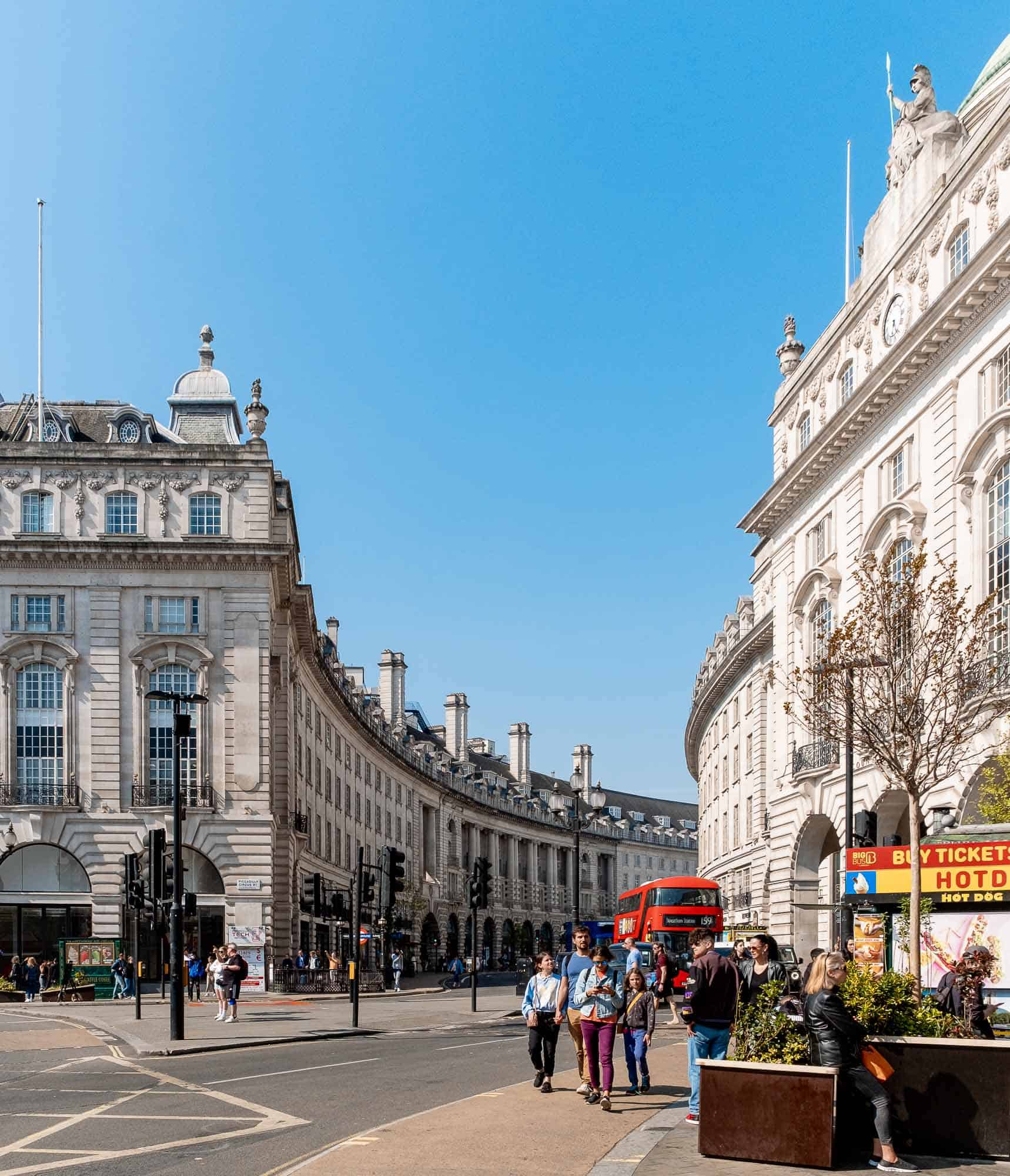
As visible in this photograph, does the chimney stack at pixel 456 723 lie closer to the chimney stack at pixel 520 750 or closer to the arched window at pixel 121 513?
the chimney stack at pixel 520 750

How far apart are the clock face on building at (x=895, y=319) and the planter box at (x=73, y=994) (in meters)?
30.4

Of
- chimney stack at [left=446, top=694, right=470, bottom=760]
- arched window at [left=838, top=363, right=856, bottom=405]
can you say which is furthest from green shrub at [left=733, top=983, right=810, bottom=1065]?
chimney stack at [left=446, top=694, right=470, bottom=760]

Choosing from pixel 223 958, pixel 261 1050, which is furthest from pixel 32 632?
pixel 261 1050

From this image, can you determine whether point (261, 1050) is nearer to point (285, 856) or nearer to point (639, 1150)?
point (639, 1150)

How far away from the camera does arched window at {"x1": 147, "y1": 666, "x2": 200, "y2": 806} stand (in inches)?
2206

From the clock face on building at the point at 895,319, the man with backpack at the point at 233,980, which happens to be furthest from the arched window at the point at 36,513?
the clock face on building at the point at 895,319

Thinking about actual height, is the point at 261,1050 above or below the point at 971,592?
below


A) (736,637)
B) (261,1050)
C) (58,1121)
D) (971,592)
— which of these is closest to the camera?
(58,1121)

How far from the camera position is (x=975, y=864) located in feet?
74.1

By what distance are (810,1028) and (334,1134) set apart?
479cm

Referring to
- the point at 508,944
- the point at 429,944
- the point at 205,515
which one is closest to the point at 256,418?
the point at 205,515

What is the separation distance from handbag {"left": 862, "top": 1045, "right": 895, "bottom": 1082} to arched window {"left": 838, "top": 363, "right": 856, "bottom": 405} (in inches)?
1364

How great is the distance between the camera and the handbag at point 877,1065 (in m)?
12.0

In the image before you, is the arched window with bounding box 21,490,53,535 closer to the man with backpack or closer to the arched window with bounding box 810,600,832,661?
the man with backpack
